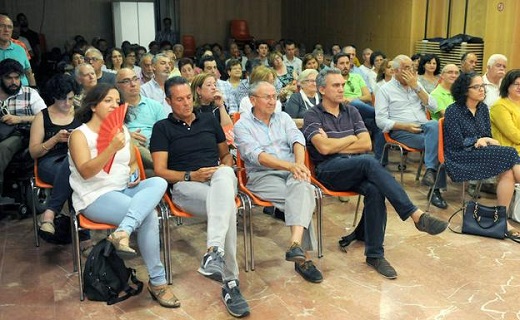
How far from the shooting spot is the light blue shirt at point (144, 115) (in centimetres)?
419

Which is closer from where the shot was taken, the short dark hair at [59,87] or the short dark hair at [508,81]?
the short dark hair at [59,87]

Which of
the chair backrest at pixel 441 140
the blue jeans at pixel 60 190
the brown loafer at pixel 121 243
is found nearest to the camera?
the brown loafer at pixel 121 243

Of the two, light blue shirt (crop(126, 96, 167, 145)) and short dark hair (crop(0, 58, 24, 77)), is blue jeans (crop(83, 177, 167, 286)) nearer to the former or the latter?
light blue shirt (crop(126, 96, 167, 145))

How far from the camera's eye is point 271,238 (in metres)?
3.91

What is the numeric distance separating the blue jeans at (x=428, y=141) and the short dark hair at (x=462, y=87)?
0.42m

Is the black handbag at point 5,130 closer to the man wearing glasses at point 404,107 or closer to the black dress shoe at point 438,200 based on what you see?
the man wearing glasses at point 404,107

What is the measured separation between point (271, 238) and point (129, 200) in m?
1.24

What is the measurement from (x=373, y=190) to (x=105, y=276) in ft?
5.29

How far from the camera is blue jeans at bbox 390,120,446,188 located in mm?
4625

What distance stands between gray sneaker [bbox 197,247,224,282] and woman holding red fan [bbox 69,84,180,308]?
0.92 feet

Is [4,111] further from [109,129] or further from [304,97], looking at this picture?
[304,97]

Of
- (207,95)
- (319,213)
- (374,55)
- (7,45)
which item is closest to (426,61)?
(374,55)

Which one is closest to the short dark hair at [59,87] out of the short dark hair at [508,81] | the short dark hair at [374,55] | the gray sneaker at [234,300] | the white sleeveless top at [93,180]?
the white sleeveless top at [93,180]

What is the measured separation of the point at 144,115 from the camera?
4.23 m
